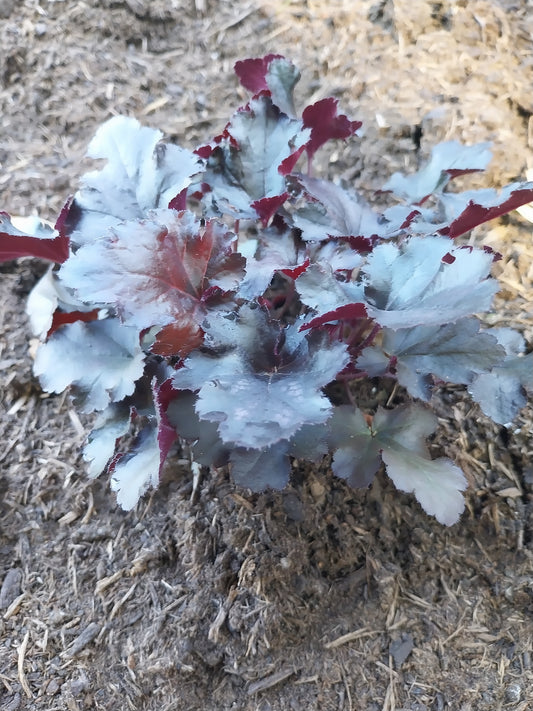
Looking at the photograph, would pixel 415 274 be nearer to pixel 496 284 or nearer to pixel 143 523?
pixel 496 284

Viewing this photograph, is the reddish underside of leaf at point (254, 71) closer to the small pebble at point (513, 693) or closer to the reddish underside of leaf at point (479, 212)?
the reddish underside of leaf at point (479, 212)

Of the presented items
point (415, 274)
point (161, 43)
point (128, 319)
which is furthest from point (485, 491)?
point (161, 43)

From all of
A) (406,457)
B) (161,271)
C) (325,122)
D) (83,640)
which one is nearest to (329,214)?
(325,122)

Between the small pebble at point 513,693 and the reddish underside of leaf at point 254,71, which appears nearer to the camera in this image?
the small pebble at point 513,693

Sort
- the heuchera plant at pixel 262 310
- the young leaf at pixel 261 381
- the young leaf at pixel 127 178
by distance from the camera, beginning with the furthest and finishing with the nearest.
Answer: the young leaf at pixel 127 178, the heuchera plant at pixel 262 310, the young leaf at pixel 261 381

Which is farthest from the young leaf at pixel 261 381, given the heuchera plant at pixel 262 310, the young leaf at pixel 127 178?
the young leaf at pixel 127 178

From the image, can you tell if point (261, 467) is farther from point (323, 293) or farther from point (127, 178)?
point (127, 178)
